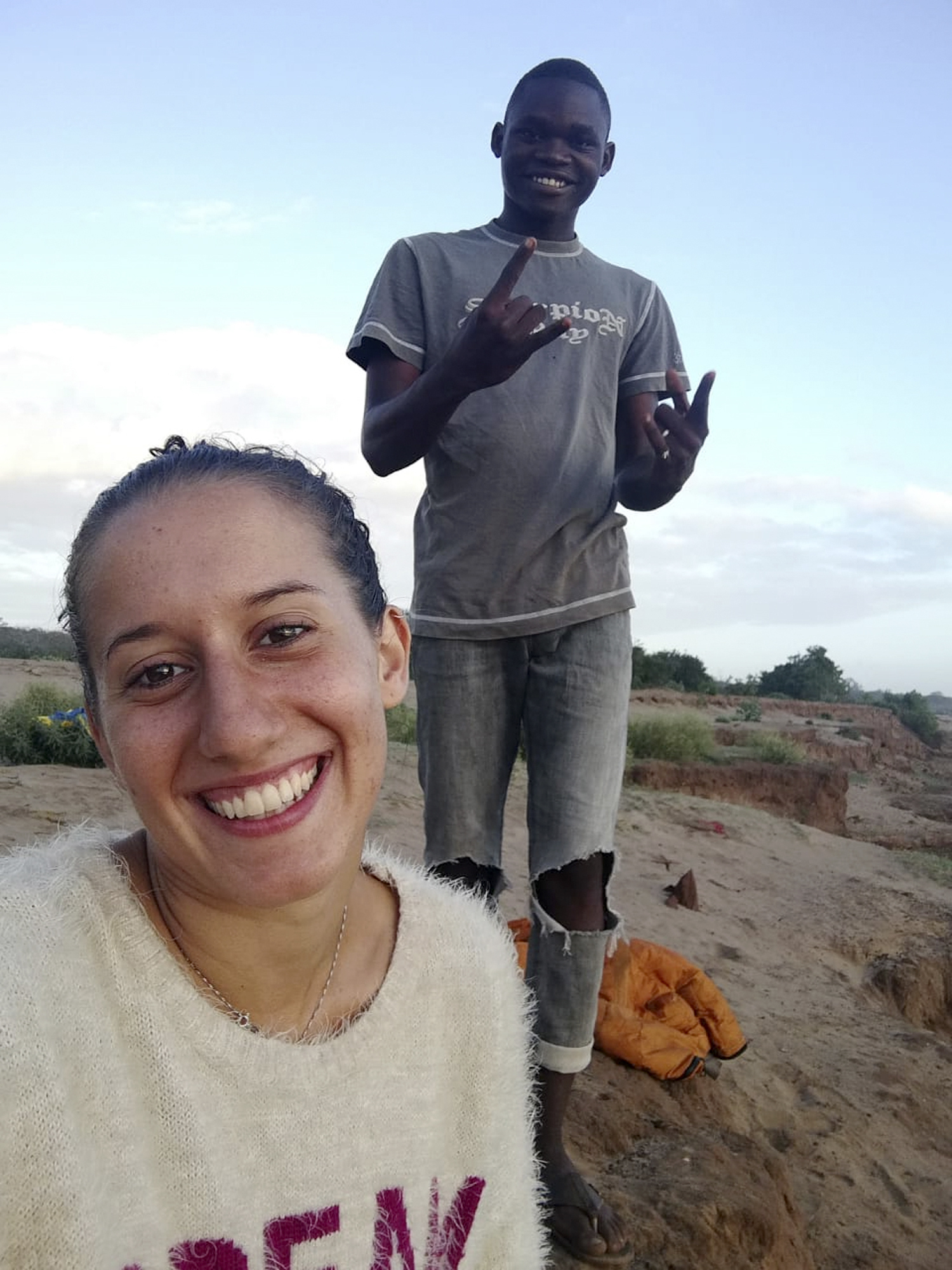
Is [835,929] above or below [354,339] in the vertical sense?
below

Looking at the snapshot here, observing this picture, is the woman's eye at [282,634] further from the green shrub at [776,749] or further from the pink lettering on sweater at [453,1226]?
the green shrub at [776,749]

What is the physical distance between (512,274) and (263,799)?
1.21 m

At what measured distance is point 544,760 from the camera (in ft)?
7.78

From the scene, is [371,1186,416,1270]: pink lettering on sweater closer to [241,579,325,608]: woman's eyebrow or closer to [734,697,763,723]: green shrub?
[241,579,325,608]: woman's eyebrow

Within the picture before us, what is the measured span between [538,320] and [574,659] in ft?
2.64

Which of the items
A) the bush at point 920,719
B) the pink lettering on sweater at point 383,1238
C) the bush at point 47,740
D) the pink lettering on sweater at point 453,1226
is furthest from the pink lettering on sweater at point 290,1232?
the bush at point 920,719

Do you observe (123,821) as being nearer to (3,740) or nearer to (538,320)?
(3,740)

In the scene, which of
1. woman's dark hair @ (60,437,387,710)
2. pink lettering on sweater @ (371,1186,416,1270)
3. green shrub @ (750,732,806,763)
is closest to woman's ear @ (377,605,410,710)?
woman's dark hair @ (60,437,387,710)

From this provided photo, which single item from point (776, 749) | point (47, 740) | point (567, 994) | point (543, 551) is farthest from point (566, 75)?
point (776, 749)

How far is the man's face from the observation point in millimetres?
2479

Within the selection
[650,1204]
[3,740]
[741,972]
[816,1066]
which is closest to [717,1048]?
[816,1066]

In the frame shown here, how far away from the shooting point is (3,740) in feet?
26.0

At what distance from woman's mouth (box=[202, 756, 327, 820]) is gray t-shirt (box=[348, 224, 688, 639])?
1.22m

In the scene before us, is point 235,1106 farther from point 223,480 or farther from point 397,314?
point 397,314
